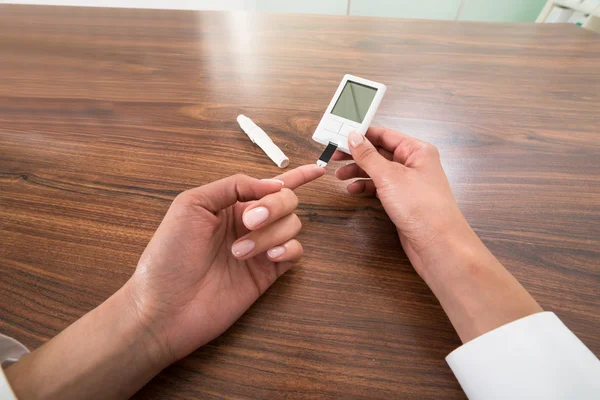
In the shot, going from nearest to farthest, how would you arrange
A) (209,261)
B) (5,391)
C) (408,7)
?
1. (5,391)
2. (209,261)
3. (408,7)

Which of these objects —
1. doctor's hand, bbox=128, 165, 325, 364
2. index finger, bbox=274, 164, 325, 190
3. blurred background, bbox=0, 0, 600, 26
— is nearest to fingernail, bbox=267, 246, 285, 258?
doctor's hand, bbox=128, 165, 325, 364

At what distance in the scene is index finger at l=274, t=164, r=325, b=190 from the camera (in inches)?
17.0

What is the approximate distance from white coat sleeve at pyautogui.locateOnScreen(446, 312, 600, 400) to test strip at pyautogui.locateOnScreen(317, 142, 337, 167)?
30cm

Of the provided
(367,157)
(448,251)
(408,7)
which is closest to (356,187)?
(367,157)

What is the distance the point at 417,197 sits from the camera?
1.24 ft

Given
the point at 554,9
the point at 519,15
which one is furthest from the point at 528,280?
the point at 519,15

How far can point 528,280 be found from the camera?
1.21 feet

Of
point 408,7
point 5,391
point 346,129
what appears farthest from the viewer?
point 408,7

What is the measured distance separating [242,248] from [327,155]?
21 centimetres

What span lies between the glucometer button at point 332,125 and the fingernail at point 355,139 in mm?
48

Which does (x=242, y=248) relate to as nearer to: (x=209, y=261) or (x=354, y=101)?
(x=209, y=261)

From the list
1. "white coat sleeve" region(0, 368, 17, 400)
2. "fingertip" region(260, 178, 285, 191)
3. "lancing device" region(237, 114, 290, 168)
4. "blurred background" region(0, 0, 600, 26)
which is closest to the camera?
"white coat sleeve" region(0, 368, 17, 400)

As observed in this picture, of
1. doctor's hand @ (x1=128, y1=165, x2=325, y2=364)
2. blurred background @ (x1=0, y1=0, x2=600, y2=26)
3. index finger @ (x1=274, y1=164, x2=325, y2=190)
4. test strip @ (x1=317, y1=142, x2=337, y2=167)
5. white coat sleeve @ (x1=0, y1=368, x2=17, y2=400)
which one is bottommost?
white coat sleeve @ (x1=0, y1=368, x2=17, y2=400)

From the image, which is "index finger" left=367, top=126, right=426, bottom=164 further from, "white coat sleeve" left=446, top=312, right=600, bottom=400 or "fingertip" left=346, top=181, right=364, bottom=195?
"white coat sleeve" left=446, top=312, right=600, bottom=400
